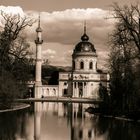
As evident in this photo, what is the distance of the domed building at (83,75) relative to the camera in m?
140

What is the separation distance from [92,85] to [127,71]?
89.1 metres

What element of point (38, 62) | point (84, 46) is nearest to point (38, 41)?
point (38, 62)

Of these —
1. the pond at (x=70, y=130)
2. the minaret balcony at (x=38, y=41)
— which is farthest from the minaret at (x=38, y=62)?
the pond at (x=70, y=130)

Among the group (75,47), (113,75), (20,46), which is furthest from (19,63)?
(75,47)

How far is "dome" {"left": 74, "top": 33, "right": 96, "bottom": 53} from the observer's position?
13988 centimetres

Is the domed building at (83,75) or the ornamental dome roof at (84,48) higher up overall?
the ornamental dome roof at (84,48)

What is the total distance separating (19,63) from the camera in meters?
71.4

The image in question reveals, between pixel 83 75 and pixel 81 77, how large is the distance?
91cm

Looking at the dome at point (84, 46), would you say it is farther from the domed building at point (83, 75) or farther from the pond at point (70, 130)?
the pond at point (70, 130)

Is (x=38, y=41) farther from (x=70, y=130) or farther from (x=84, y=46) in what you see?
(x=70, y=130)

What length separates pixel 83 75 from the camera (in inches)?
5586

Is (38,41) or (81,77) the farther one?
(81,77)

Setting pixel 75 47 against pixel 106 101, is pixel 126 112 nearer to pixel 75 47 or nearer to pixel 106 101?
pixel 106 101

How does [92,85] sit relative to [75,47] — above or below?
below
